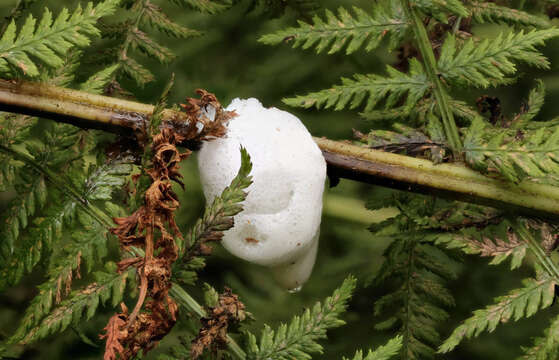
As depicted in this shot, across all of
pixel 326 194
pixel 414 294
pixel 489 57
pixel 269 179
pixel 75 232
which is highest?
pixel 489 57

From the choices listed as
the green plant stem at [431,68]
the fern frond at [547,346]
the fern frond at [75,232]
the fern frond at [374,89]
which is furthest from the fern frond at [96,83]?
the fern frond at [547,346]

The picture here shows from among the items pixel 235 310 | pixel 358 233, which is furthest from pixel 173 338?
pixel 235 310

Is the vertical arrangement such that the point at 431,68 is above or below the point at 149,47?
above

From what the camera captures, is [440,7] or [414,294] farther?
[414,294]

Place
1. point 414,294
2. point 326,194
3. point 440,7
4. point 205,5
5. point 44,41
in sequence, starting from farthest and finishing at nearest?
point 326,194
point 205,5
point 414,294
point 440,7
point 44,41

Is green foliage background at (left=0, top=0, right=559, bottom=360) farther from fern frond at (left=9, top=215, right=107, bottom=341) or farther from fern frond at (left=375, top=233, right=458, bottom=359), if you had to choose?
fern frond at (left=9, top=215, right=107, bottom=341)

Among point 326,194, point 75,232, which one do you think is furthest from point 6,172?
point 326,194

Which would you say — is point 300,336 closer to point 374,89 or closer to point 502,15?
point 374,89

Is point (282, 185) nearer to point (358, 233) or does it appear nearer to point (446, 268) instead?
point (446, 268)
